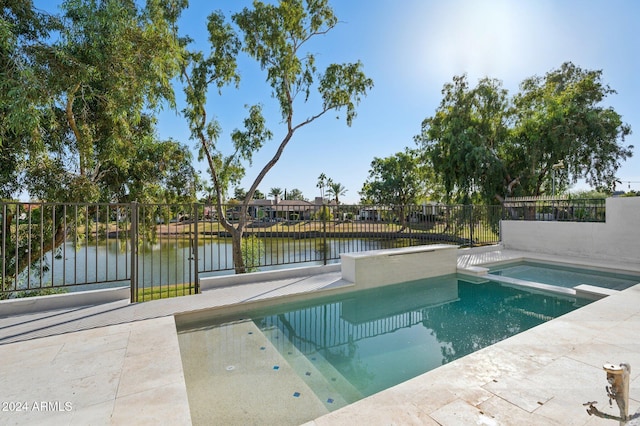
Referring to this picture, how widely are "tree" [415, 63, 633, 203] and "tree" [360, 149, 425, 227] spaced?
38.6 feet

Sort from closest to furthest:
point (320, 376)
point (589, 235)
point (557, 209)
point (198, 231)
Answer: point (320, 376)
point (198, 231)
point (589, 235)
point (557, 209)

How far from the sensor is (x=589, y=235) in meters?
8.32

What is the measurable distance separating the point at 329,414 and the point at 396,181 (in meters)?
28.5

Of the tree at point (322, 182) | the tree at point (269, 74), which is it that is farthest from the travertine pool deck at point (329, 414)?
the tree at point (322, 182)

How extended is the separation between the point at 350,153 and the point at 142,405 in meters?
18.5

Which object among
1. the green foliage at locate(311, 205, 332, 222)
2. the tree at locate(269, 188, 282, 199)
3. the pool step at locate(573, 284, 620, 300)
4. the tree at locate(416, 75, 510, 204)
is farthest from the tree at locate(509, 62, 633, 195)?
the tree at locate(269, 188, 282, 199)

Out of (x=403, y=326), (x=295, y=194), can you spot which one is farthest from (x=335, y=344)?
(x=295, y=194)

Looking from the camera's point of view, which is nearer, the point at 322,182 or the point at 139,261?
the point at 139,261

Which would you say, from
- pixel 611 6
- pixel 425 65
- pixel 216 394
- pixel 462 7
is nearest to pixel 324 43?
pixel 425 65

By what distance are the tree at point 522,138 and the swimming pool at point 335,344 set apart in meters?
10.4

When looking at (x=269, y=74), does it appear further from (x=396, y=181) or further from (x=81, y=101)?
(x=396, y=181)

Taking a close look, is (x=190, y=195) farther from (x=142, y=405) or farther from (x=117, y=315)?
(x=142, y=405)

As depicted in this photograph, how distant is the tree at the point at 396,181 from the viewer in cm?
2827

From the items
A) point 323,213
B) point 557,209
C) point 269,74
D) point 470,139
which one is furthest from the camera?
point 470,139
